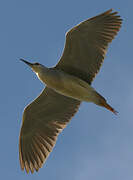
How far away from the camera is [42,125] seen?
493 inches

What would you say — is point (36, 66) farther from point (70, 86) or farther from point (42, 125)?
point (42, 125)

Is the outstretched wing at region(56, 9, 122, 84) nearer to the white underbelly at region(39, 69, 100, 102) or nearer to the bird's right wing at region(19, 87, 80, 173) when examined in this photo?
the white underbelly at region(39, 69, 100, 102)

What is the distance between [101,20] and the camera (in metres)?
11.4

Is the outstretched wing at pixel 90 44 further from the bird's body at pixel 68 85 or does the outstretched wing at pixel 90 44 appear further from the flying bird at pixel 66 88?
the bird's body at pixel 68 85

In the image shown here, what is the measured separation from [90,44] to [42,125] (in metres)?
2.79

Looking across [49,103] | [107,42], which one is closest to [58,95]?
[49,103]

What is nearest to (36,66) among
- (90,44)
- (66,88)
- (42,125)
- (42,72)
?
(42,72)

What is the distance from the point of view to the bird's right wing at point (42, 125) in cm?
1213

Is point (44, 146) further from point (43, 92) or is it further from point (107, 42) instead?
point (107, 42)

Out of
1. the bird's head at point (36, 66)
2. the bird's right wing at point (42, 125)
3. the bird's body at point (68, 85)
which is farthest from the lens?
the bird's right wing at point (42, 125)

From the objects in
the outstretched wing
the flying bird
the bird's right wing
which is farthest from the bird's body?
the bird's right wing

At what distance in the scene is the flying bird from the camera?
440 inches

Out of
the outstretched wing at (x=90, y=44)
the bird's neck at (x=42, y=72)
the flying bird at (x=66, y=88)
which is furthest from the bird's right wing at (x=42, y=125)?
the outstretched wing at (x=90, y=44)

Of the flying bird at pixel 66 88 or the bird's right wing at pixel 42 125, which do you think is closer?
the flying bird at pixel 66 88
